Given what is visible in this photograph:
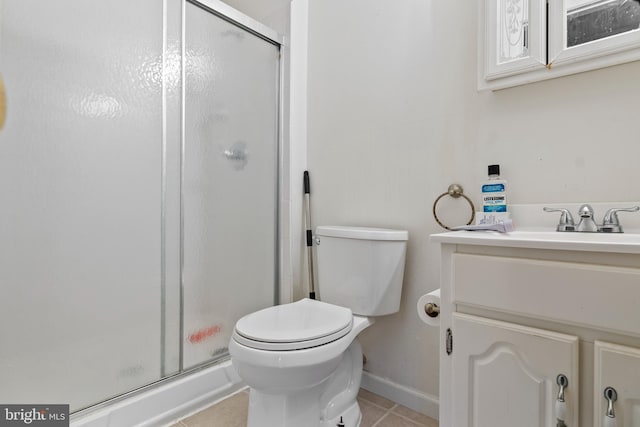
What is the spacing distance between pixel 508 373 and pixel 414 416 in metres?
0.73

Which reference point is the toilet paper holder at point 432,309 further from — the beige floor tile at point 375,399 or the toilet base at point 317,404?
the beige floor tile at point 375,399

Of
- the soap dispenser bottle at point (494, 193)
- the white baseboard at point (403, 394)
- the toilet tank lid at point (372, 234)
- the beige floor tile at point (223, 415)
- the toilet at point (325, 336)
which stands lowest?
the beige floor tile at point (223, 415)

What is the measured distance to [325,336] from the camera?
1013mm

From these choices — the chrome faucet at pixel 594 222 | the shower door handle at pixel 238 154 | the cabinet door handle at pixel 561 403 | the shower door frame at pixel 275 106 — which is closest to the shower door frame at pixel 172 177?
the shower door frame at pixel 275 106

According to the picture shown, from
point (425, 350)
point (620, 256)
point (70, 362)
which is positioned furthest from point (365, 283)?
point (70, 362)

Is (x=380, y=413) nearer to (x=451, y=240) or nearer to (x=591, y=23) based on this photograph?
(x=451, y=240)

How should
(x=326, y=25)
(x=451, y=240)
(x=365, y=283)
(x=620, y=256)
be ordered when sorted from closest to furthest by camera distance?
1. (x=620, y=256)
2. (x=451, y=240)
3. (x=365, y=283)
4. (x=326, y=25)

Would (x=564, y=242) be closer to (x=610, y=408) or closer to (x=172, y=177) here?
(x=610, y=408)

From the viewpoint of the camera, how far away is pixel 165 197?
1.29m

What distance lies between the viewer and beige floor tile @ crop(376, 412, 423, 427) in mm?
1223

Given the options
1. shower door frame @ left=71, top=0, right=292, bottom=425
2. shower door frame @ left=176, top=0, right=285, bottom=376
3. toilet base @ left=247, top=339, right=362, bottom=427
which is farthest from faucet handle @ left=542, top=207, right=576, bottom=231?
shower door frame @ left=71, top=0, right=292, bottom=425

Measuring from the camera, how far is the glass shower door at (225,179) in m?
1.37

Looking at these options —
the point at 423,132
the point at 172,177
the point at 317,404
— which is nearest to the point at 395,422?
the point at 317,404

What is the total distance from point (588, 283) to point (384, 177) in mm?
862
